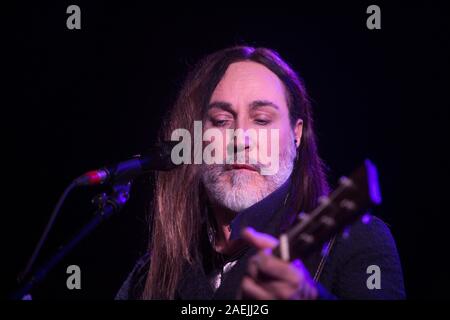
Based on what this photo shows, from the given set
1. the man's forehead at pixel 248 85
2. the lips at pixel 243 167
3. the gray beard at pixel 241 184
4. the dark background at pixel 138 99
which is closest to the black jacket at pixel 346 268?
the gray beard at pixel 241 184

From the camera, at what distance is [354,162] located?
3.02 metres

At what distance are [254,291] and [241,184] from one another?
1.06m

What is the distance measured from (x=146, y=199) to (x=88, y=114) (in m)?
0.75

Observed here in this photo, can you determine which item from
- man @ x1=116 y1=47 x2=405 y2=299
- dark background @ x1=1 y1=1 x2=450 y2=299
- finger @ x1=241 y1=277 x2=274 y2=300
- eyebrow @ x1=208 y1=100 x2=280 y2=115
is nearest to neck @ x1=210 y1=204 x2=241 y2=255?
man @ x1=116 y1=47 x2=405 y2=299

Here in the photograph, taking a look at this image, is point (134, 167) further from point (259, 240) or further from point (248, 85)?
point (248, 85)

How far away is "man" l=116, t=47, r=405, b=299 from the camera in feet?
6.84

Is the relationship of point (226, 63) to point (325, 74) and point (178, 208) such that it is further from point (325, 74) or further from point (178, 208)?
point (178, 208)

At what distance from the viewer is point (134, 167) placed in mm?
2109

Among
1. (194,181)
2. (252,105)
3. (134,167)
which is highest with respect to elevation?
(252,105)

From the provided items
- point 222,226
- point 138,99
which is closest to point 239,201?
point 222,226

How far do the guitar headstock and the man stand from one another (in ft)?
1.67

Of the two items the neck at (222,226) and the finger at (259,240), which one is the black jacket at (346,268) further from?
the finger at (259,240)

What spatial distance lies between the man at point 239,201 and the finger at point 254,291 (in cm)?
43
